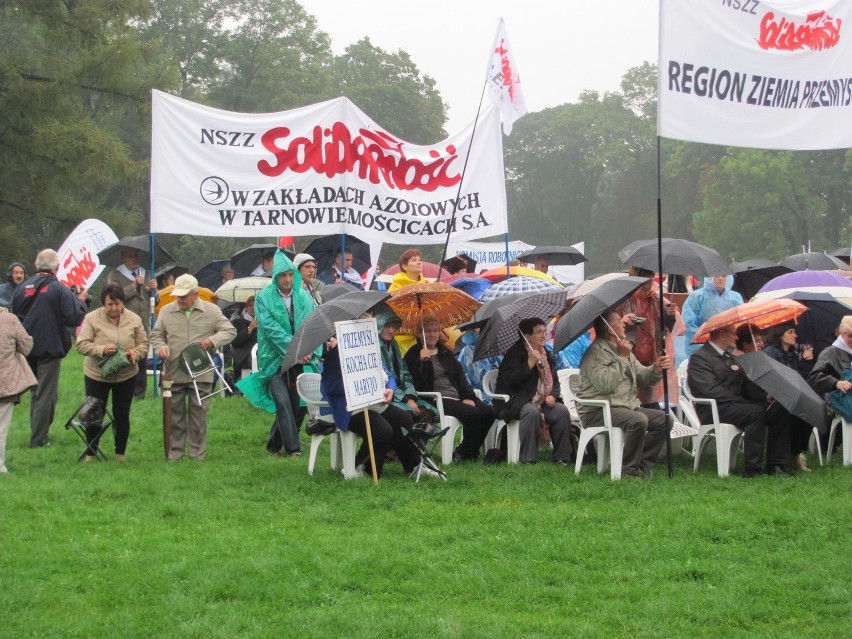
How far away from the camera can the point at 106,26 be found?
36.0 m

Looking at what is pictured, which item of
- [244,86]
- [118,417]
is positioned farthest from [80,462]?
[244,86]

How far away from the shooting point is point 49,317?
510 inches

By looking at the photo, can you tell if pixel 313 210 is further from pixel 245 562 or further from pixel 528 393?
pixel 245 562

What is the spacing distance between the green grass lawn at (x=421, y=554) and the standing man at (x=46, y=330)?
1850 mm

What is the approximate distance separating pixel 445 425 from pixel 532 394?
0.88 m

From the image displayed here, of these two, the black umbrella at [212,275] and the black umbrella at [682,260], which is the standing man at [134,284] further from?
the black umbrella at [212,275]

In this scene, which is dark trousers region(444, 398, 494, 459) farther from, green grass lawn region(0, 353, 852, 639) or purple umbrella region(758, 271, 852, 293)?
purple umbrella region(758, 271, 852, 293)

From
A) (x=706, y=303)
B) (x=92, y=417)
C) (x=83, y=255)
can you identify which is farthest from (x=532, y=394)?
(x=83, y=255)

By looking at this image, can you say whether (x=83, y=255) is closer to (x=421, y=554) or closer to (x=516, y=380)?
(x=516, y=380)

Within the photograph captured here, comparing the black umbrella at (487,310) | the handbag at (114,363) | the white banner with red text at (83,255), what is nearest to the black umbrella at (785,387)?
the black umbrella at (487,310)

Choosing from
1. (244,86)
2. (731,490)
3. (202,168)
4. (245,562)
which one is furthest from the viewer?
(244,86)

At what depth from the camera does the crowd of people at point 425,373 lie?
1062cm

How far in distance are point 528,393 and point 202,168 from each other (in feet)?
16.1

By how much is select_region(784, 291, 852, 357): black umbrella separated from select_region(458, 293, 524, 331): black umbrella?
3044 mm
